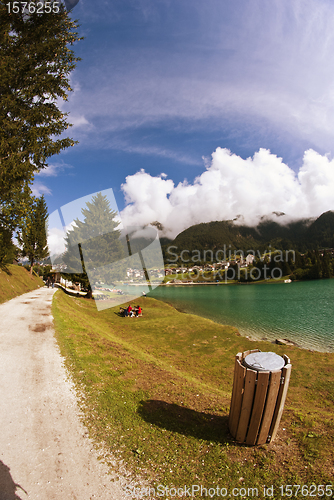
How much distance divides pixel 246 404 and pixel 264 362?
952 mm

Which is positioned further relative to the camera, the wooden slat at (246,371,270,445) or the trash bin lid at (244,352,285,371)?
the trash bin lid at (244,352,285,371)

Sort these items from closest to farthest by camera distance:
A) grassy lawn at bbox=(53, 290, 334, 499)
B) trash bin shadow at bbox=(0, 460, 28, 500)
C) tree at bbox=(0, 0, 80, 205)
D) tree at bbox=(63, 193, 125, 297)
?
trash bin shadow at bbox=(0, 460, 28, 500) < grassy lawn at bbox=(53, 290, 334, 499) < tree at bbox=(0, 0, 80, 205) < tree at bbox=(63, 193, 125, 297)

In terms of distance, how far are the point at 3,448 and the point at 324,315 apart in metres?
39.6

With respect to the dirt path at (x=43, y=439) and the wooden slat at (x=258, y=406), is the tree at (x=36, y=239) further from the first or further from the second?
the wooden slat at (x=258, y=406)

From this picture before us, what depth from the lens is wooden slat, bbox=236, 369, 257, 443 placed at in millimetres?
4691

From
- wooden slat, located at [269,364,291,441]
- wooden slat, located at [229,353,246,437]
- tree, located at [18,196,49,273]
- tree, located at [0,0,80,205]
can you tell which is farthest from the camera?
tree, located at [18,196,49,273]

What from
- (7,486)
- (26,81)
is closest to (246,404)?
(7,486)

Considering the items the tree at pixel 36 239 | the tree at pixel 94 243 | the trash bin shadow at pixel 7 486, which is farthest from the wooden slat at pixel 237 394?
the tree at pixel 36 239

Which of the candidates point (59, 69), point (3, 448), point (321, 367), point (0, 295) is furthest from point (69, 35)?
point (321, 367)

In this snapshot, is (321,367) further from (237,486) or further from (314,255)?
(314,255)

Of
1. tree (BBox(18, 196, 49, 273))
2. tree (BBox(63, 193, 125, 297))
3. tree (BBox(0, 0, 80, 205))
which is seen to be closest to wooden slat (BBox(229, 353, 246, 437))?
tree (BBox(0, 0, 80, 205))

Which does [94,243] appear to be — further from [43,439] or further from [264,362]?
[264,362]

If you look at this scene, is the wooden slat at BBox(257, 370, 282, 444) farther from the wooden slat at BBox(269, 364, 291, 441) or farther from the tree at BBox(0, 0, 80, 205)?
the tree at BBox(0, 0, 80, 205)

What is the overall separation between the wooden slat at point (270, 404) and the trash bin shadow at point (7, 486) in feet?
15.1
